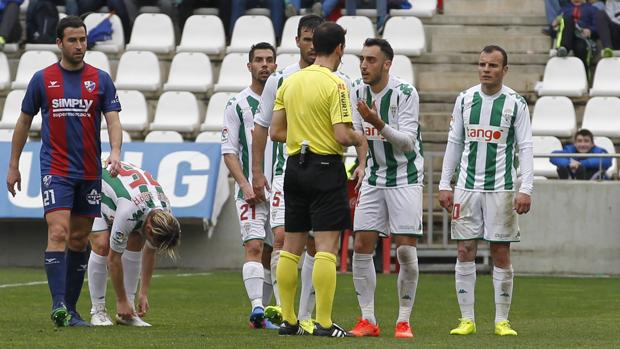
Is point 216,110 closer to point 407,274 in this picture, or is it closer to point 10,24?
point 10,24

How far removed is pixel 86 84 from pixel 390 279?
7653 mm

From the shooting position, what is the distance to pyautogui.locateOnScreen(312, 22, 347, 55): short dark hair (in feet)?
33.5

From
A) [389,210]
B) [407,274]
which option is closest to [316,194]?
[389,210]

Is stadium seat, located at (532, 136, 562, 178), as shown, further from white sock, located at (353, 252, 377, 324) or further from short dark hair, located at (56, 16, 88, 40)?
short dark hair, located at (56, 16, 88, 40)

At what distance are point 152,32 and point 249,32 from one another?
174cm

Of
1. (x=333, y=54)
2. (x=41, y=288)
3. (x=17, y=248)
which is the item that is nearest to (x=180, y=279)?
(x=41, y=288)

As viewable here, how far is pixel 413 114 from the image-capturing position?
1098 centimetres

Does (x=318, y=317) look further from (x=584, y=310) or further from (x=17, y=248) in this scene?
(x=17, y=248)

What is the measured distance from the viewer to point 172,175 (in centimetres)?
1998

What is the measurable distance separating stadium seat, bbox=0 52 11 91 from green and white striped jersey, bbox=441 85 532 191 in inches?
533

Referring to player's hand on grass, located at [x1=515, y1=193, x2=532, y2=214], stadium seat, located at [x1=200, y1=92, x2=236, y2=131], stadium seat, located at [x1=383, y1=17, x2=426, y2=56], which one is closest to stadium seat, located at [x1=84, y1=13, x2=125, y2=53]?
stadium seat, located at [x1=200, y1=92, x2=236, y2=131]

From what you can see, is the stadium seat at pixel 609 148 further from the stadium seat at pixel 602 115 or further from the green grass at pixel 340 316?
the green grass at pixel 340 316

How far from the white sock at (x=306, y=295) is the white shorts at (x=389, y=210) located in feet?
1.74

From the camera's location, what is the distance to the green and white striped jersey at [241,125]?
11.9 metres
